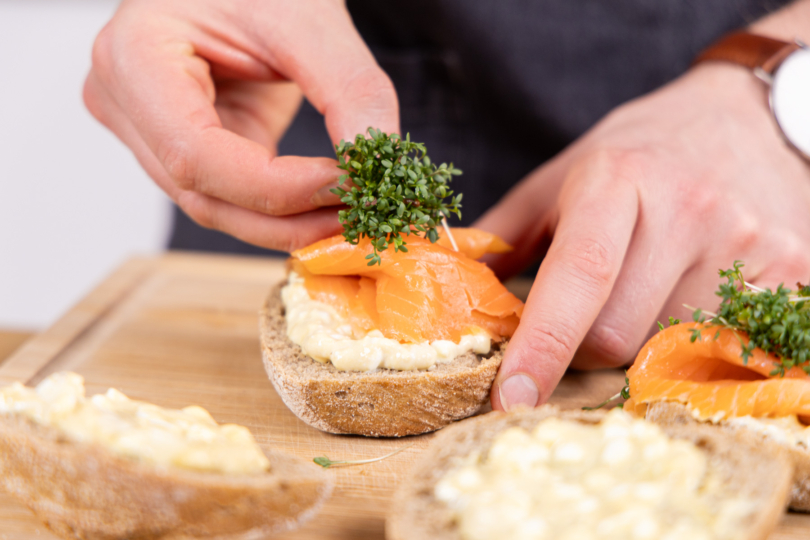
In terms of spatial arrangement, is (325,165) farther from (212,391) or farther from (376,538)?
(376,538)

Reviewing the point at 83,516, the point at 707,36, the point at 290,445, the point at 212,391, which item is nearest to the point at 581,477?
the point at 290,445

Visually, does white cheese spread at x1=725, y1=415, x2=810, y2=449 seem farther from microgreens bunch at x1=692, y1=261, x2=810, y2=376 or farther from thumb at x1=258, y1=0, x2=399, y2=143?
thumb at x1=258, y1=0, x2=399, y2=143

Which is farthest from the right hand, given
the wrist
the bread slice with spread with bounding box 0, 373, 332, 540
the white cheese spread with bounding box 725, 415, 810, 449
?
the wrist

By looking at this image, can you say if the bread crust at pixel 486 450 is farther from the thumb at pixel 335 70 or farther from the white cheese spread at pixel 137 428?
the thumb at pixel 335 70

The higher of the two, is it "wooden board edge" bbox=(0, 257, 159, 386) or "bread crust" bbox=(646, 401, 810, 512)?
"bread crust" bbox=(646, 401, 810, 512)

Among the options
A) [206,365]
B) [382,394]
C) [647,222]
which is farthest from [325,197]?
[647,222]

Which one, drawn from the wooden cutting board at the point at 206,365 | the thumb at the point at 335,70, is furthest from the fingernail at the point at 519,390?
the thumb at the point at 335,70
